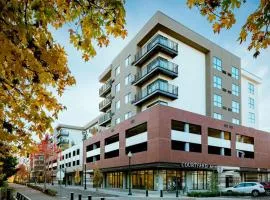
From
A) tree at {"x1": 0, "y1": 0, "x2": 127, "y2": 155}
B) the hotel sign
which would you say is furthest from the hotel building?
tree at {"x1": 0, "y1": 0, "x2": 127, "y2": 155}

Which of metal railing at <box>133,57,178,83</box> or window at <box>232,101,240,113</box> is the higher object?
metal railing at <box>133,57,178,83</box>

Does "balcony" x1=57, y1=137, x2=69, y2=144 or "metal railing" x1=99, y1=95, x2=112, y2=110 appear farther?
"balcony" x1=57, y1=137, x2=69, y2=144

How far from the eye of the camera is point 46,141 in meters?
58.8

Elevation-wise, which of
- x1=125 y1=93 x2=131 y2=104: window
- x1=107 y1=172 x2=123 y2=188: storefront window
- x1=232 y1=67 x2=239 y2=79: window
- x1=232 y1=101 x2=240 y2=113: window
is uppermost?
x1=232 y1=67 x2=239 y2=79: window

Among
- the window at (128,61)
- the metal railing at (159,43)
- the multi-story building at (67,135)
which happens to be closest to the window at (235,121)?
the metal railing at (159,43)

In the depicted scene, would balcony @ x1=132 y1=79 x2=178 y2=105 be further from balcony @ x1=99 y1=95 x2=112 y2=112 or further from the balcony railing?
the balcony railing

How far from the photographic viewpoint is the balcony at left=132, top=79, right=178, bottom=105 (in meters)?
44.0

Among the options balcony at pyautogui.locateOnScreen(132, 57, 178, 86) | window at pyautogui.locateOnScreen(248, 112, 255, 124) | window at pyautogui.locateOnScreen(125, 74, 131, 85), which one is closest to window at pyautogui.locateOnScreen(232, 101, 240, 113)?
window at pyautogui.locateOnScreen(248, 112, 255, 124)

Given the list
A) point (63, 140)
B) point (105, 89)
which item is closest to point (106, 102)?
point (105, 89)

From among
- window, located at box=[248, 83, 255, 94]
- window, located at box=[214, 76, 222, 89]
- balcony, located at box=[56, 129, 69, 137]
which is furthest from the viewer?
balcony, located at box=[56, 129, 69, 137]

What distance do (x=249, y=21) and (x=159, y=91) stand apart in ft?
125

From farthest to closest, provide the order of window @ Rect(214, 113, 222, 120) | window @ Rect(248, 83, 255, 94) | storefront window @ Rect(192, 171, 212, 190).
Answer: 1. window @ Rect(248, 83, 255, 94)
2. window @ Rect(214, 113, 222, 120)
3. storefront window @ Rect(192, 171, 212, 190)

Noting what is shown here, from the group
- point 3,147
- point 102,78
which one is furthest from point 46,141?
point 3,147

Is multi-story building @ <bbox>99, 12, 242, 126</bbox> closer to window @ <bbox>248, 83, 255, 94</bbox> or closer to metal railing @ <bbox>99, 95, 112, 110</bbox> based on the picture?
metal railing @ <bbox>99, 95, 112, 110</bbox>
